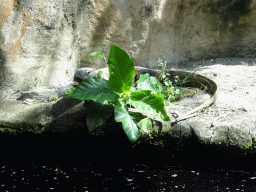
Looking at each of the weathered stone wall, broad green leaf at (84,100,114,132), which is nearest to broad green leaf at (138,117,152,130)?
broad green leaf at (84,100,114,132)

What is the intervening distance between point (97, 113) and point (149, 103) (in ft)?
1.52

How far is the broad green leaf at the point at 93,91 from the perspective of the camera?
1811 mm

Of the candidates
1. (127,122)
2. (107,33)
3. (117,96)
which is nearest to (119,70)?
(117,96)

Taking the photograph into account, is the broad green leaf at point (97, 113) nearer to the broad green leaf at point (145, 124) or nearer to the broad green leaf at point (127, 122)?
the broad green leaf at point (127, 122)

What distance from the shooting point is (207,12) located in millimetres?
4980

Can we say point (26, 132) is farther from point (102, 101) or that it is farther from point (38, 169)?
point (102, 101)

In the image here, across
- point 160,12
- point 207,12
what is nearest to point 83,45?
point 160,12

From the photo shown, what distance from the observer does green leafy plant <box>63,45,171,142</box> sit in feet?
6.01

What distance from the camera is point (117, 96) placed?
1944 mm

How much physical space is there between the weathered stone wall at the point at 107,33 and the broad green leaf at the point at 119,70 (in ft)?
4.98

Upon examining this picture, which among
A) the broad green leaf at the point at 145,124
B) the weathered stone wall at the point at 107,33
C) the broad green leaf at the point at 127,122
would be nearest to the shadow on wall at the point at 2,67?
the weathered stone wall at the point at 107,33

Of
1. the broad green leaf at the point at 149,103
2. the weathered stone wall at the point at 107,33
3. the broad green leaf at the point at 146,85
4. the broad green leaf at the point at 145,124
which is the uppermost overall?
the weathered stone wall at the point at 107,33

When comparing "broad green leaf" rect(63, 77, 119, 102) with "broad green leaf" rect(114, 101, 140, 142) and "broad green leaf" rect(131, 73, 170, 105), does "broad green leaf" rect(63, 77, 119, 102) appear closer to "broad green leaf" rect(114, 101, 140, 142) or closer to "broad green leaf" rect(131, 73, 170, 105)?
"broad green leaf" rect(114, 101, 140, 142)

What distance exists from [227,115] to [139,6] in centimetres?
289
